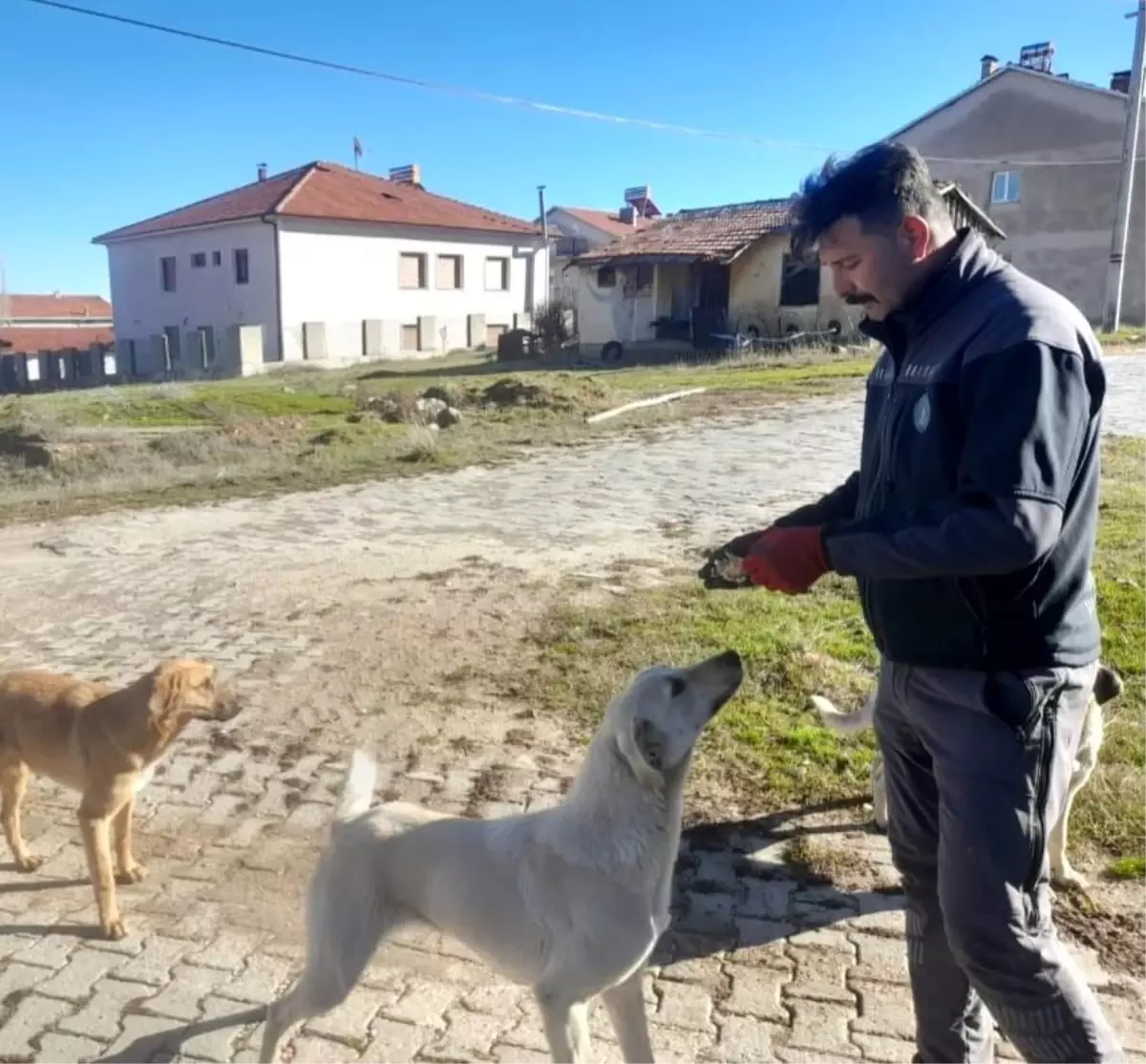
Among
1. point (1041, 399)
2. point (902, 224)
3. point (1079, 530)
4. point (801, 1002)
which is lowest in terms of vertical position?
point (801, 1002)

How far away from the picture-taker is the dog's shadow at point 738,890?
3.26m

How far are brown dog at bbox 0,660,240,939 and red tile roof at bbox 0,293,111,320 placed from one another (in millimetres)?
64883

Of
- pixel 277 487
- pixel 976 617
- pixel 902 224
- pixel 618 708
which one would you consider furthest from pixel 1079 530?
pixel 277 487

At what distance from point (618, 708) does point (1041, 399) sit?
118 centimetres

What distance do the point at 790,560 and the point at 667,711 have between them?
0.53m

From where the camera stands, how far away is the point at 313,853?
3.81m

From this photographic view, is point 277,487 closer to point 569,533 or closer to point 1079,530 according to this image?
point 569,533

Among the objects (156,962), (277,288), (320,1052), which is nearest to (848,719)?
(320,1052)

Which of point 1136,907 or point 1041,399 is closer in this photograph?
point 1041,399

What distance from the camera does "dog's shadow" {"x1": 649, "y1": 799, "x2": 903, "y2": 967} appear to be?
326 centimetres

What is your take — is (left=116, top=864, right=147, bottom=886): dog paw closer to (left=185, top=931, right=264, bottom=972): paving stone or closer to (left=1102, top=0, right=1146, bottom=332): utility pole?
(left=185, top=931, right=264, bottom=972): paving stone

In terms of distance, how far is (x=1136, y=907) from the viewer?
339 centimetres

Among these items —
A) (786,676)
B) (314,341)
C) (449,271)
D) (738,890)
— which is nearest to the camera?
(738,890)

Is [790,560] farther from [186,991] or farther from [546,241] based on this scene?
[546,241]
